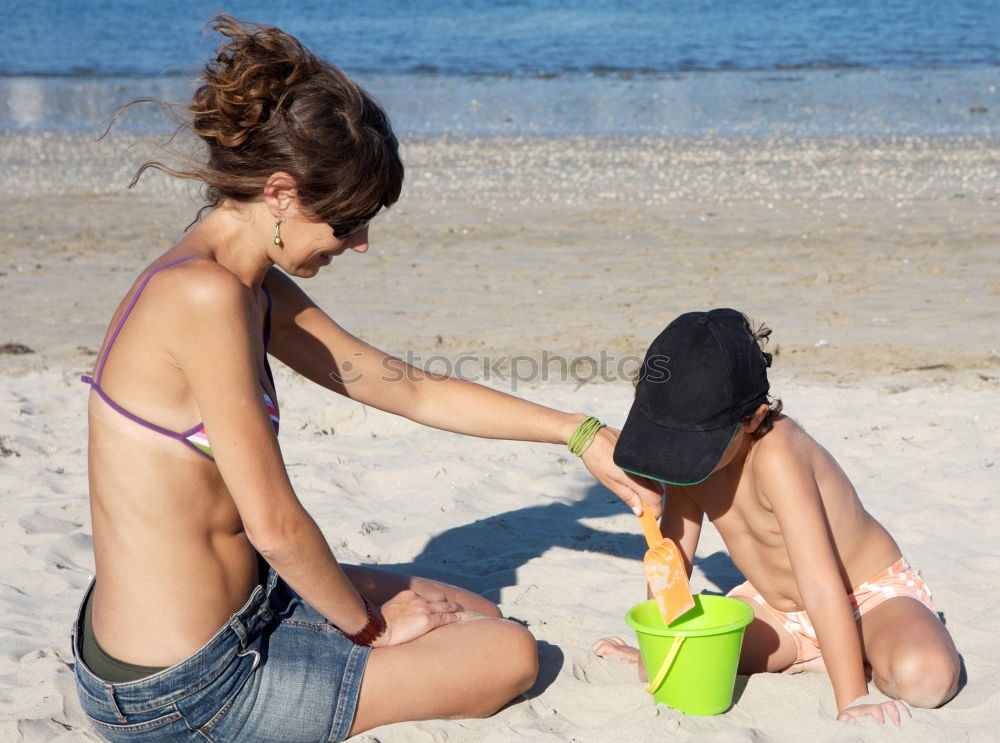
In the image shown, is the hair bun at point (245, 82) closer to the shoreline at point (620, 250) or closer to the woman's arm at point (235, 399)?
the woman's arm at point (235, 399)

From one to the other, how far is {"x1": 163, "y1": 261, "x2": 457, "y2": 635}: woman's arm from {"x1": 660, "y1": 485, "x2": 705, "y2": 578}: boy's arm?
1.21 meters

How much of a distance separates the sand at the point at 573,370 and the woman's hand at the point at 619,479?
1.62 feet

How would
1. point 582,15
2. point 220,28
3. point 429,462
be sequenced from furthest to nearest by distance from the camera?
point 582,15 → point 429,462 → point 220,28

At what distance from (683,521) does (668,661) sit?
1.90 feet

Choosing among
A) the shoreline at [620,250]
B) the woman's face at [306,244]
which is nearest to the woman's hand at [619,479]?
the woman's face at [306,244]

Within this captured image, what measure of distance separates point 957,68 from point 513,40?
1266cm

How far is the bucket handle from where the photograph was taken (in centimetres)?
258

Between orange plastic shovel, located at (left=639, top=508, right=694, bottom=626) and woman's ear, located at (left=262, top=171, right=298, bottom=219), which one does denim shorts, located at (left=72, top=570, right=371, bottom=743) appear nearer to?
orange plastic shovel, located at (left=639, top=508, right=694, bottom=626)

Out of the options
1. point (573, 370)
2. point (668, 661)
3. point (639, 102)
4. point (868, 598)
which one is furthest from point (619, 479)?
point (639, 102)

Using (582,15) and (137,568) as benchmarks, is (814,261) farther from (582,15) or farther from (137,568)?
(582,15)

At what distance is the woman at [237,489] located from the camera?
2256 millimetres

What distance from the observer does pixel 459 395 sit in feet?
10.6

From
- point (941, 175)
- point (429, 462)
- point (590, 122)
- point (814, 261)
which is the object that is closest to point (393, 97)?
point (590, 122)

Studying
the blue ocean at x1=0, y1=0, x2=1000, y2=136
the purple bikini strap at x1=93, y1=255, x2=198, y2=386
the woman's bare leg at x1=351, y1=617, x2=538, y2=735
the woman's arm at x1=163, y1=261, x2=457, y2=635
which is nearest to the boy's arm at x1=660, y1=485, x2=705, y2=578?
the woman's bare leg at x1=351, y1=617, x2=538, y2=735
